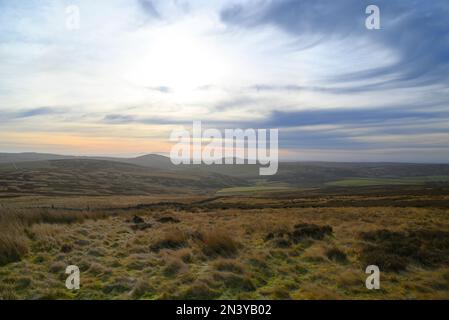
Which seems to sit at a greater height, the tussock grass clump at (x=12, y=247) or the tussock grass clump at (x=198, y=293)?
the tussock grass clump at (x=12, y=247)

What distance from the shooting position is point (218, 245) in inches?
415

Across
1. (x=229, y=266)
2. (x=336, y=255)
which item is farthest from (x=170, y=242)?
(x=336, y=255)

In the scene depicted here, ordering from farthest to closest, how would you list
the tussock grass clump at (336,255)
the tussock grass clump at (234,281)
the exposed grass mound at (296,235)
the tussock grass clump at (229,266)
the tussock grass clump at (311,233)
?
1. the tussock grass clump at (311,233)
2. the exposed grass mound at (296,235)
3. the tussock grass clump at (336,255)
4. the tussock grass clump at (229,266)
5. the tussock grass clump at (234,281)

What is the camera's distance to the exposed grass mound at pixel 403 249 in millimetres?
8797

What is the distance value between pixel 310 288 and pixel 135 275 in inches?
194

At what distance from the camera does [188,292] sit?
22.5ft

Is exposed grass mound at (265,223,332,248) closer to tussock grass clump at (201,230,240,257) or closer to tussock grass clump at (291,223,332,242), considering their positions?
tussock grass clump at (291,223,332,242)

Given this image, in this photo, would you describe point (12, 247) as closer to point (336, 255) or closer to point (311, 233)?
point (336, 255)

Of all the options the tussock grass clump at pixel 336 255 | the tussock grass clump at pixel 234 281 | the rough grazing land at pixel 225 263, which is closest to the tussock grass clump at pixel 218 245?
the rough grazing land at pixel 225 263

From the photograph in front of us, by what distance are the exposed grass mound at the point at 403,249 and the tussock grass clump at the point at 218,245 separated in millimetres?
4477

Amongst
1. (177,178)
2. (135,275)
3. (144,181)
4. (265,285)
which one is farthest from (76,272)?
(177,178)

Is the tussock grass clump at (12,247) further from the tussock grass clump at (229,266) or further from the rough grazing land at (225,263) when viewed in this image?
the tussock grass clump at (229,266)

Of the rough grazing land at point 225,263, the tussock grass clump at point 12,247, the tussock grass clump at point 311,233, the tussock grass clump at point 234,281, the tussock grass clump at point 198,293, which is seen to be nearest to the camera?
the tussock grass clump at point 198,293
